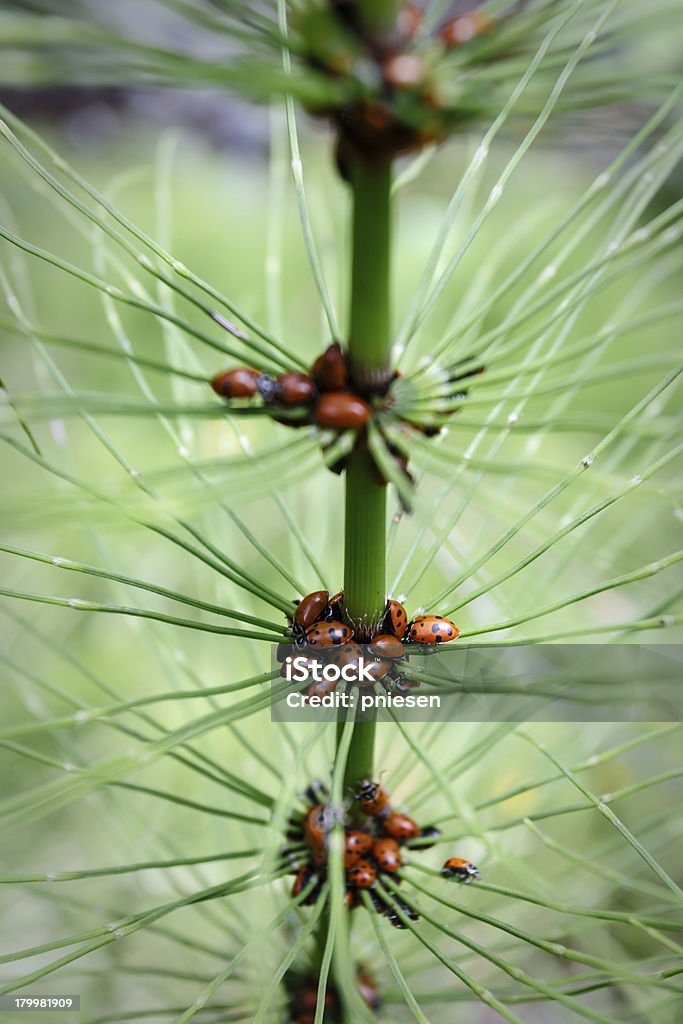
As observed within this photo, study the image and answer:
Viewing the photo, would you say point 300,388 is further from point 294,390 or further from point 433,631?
point 433,631

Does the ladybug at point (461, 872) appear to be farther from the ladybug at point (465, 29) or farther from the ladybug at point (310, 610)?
the ladybug at point (465, 29)

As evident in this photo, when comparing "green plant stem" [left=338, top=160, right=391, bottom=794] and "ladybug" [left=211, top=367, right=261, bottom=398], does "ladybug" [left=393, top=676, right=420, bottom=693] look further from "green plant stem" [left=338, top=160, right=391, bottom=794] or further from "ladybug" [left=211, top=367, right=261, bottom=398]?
"ladybug" [left=211, top=367, right=261, bottom=398]

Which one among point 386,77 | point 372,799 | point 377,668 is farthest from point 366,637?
point 386,77

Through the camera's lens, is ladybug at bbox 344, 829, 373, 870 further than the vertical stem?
Yes

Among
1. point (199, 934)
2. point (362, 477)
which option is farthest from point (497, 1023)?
point (362, 477)

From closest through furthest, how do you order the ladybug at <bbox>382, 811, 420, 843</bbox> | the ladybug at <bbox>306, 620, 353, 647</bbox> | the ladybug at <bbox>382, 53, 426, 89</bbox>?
the ladybug at <bbox>382, 53, 426, 89</bbox>
the ladybug at <bbox>306, 620, 353, 647</bbox>
the ladybug at <bbox>382, 811, 420, 843</bbox>

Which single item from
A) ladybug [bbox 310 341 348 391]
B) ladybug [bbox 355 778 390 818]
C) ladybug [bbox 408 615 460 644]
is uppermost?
ladybug [bbox 310 341 348 391]

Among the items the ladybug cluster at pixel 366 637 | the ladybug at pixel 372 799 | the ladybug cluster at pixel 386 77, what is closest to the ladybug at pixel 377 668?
the ladybug cluster at pixel 366 637

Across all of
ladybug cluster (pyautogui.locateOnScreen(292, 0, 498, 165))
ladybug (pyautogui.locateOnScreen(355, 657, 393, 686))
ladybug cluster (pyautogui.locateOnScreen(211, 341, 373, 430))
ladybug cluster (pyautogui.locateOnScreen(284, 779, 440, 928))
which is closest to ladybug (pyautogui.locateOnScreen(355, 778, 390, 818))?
ladybug cluster (pyautogui.locateOnScreen(284, 779, 440, 928))
